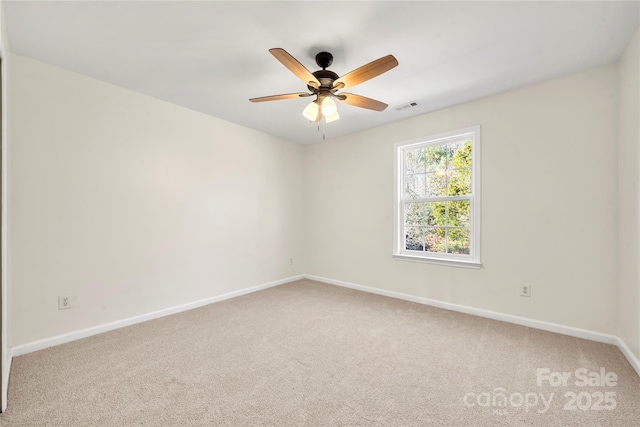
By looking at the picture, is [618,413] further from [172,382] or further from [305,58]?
[305,58]

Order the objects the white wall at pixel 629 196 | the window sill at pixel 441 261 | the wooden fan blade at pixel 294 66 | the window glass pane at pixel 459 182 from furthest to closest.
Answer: the window glass pane at pixel 459 182, the window sill at pixel 441 261, the white wall at pixel 629 196, the wooden fan blade at pixel 294 66

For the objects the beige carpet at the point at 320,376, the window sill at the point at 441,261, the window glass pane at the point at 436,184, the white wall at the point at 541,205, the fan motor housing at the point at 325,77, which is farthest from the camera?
the window glass pane at the point at 436,184

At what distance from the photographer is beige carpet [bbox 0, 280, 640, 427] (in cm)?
164

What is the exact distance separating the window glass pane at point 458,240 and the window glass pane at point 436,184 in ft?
1.61

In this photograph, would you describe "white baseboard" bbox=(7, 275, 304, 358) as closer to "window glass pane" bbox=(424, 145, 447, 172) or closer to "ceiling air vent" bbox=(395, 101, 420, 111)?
"window glass pane" bbox=(424, 145, 447, 172)

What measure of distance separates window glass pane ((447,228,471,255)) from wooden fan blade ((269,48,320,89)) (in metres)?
2.44

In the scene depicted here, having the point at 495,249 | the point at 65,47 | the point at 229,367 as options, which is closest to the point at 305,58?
the point at 65,47

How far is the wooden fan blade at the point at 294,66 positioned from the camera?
1755mm

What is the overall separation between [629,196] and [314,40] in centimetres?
276

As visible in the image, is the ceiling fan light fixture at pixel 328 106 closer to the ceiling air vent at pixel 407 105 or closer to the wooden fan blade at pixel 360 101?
the wooden fan blade at pixel 360 101

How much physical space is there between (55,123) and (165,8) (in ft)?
5.33

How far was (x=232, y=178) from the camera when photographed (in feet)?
13.2

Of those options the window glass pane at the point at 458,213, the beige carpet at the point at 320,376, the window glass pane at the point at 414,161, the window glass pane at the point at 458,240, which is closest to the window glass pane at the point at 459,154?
the window glass pane at the point at 414,161

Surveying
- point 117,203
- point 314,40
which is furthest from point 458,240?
point 117,203
